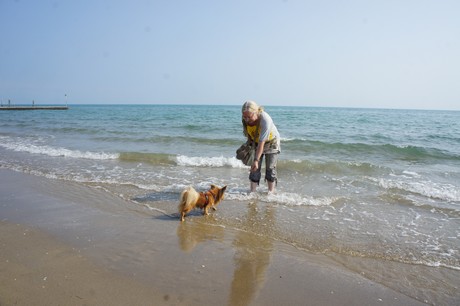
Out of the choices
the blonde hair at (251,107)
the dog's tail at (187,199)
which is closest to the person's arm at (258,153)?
the blonde hair at (251,107)

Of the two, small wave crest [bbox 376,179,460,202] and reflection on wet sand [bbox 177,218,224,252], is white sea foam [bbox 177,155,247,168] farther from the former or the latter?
reflection on wet sand [bbox 177,218,224,252]

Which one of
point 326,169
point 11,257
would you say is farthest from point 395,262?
point 326,169

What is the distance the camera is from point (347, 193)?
283 inches

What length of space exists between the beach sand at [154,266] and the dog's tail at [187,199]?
22cm

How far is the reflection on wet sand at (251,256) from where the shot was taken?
3085 mm

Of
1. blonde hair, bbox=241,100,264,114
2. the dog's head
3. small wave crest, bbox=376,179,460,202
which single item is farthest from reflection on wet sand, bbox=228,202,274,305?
small wave crest, bbox=376,179,460,202

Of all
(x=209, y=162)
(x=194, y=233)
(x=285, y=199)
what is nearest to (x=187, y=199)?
(x=194, y=233)

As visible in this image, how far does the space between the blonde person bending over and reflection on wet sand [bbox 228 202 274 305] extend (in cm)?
94

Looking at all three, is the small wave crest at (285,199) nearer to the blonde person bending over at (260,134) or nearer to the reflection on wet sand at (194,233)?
the blonde person bending over at (260,134)

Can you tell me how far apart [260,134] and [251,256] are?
238 centimetres

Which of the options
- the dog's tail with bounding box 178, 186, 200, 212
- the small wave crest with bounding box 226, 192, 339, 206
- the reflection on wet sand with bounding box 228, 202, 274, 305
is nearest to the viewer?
the reflection on wet sand with bounding box 228, 202, 274, 305

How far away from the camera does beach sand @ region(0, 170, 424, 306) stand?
297cm

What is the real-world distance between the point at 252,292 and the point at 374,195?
4972mm

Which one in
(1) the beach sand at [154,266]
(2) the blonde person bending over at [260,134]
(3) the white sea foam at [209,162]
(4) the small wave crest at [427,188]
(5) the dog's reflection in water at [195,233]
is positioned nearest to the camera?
(1) the beach sand at [154,266]
